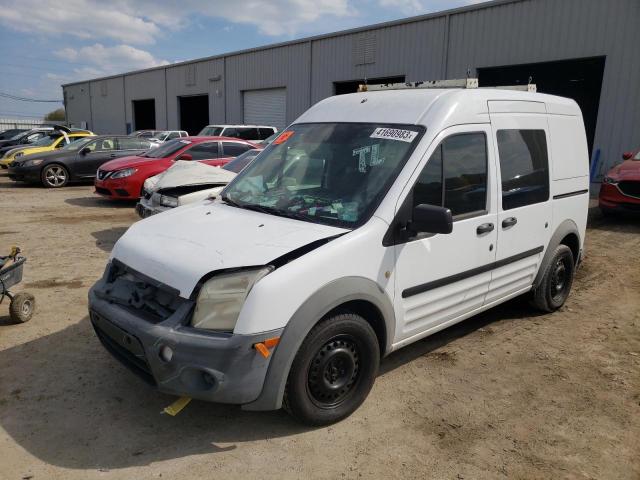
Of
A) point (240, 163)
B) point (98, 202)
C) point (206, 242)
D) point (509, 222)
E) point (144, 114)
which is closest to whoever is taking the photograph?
point (206, 242)

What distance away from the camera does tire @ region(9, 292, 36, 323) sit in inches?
175

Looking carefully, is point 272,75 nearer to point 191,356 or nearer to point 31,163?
point 31,163

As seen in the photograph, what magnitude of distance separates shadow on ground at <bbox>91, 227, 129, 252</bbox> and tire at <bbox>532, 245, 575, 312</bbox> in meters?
5.67

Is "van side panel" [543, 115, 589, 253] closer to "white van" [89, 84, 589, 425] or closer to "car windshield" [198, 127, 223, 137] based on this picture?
"white van" [89, 84, 589, 425]

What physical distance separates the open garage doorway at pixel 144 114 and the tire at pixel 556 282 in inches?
1443

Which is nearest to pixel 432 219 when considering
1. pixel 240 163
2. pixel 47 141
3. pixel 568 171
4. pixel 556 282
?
pixel 568 171

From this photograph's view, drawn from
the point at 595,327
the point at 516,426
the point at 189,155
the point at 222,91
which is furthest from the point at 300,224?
the point at 222,91

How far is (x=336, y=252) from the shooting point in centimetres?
288

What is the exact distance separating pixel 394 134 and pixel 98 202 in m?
10.2

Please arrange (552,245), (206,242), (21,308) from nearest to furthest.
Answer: (206,242) → (21,308) → (552,245)

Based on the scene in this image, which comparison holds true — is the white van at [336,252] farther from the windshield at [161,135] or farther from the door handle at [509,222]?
the windshield at [161,135]

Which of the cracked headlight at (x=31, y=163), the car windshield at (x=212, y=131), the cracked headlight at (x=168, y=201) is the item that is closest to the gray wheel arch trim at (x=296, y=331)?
the cracked headlight at (x=168, y=201)

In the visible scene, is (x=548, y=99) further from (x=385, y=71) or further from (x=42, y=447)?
(x=385, y=71)

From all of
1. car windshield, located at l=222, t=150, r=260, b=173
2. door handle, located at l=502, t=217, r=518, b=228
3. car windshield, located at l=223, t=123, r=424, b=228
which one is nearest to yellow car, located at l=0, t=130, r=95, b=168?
car windshield, located at l=222, t=150, r=260, b=173
